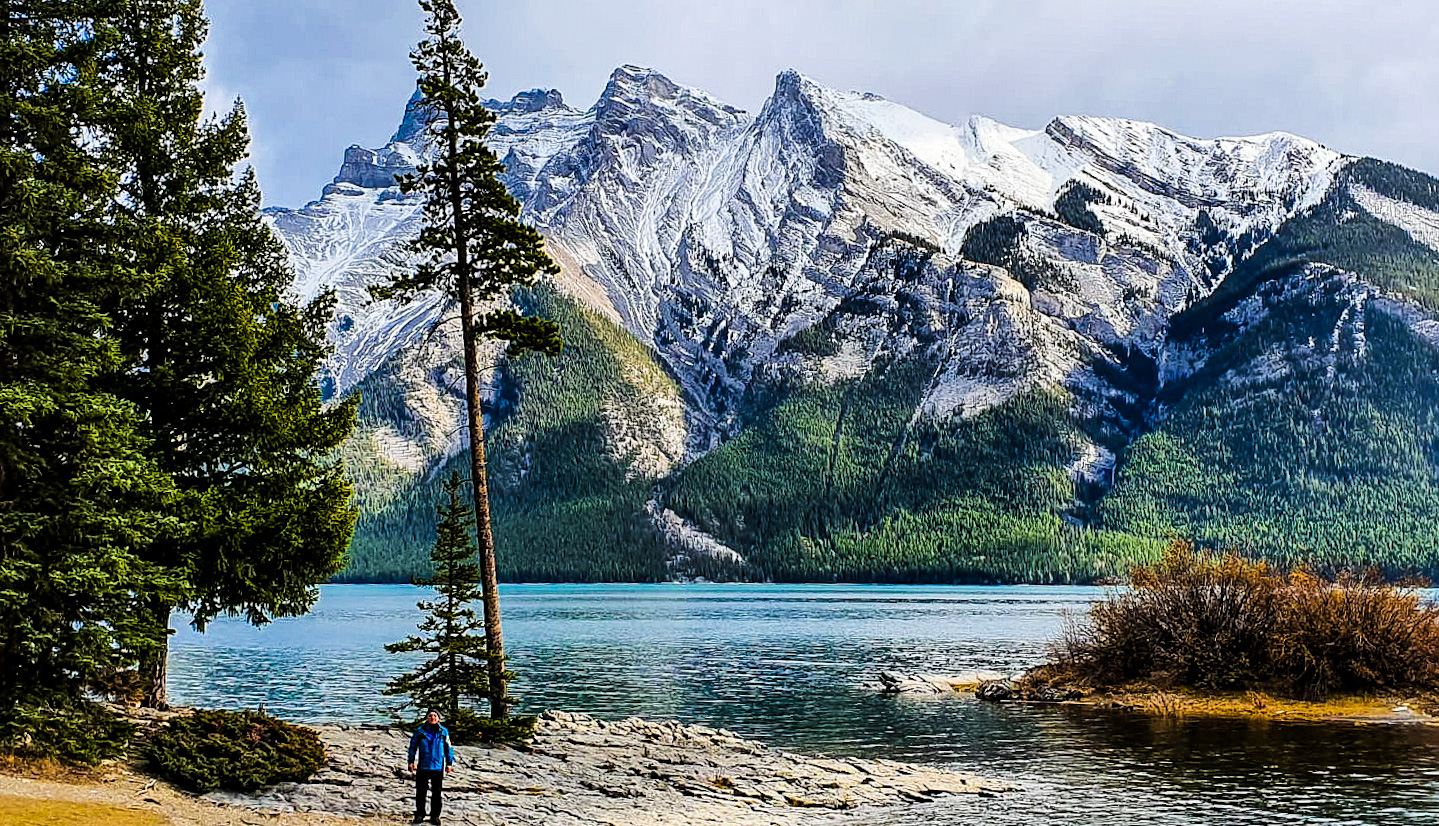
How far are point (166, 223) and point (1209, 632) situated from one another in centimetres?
5124

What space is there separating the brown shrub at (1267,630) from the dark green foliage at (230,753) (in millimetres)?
45185

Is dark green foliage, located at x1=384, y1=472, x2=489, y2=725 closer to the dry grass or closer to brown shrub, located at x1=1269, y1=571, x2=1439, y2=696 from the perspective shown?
the dry grass

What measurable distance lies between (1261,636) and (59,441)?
54224mm

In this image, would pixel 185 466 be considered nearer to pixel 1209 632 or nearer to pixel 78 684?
pixel 78 684

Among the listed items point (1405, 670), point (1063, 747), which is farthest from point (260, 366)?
point (1405, 670)

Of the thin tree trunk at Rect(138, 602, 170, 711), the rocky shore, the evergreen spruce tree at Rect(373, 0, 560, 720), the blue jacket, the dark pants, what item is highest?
the evergreen spruce tree at Rect(373, 0, 560, 720)

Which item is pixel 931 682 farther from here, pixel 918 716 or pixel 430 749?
pixel 430 749

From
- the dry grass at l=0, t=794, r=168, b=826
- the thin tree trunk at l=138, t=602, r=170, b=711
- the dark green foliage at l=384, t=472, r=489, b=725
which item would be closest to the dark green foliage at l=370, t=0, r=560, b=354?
the dark green foliage at l=384, t=472, r=489, b=725

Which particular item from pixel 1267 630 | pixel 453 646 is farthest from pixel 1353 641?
pixel 453 646

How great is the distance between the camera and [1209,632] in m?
63.1

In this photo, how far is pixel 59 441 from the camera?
29703mm

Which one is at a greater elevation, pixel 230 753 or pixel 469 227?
pixel 469 227

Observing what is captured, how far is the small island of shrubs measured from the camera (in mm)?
60031

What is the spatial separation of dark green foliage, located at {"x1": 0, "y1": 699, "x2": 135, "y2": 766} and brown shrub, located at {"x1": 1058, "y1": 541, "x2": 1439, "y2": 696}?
164ft
